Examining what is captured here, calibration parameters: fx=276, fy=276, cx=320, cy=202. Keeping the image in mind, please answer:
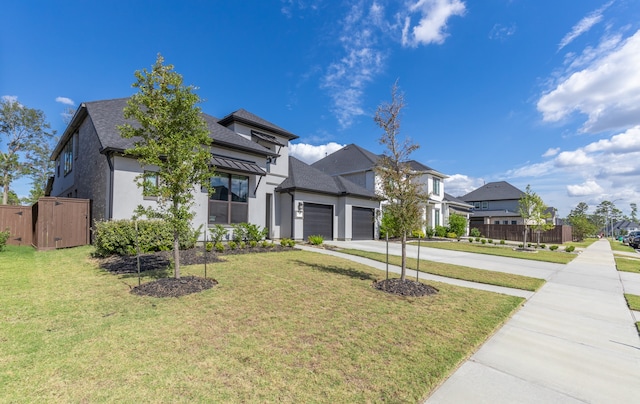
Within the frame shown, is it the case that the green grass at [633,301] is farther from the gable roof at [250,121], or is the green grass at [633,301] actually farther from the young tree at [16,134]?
the young tree at [16,134]

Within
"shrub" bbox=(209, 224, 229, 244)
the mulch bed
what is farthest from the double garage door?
the mulch bed

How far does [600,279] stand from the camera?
31.4 feet

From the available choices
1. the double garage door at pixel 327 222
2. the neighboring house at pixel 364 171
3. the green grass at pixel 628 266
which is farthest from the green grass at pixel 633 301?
the neighboring house at pixel 364 171

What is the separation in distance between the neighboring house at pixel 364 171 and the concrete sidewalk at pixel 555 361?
18399 millimetres

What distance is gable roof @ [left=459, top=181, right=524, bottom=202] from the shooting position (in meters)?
44.0

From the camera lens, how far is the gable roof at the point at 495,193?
43972 mm

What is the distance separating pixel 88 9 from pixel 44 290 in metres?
11.8

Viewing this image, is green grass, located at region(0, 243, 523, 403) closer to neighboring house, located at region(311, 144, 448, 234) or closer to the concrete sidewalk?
the concrete sidewalk

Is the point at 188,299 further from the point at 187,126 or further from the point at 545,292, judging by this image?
the point at 545,292

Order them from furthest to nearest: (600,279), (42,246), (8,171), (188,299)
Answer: (8,171) < (42,246) < (600,279) < (188,299)

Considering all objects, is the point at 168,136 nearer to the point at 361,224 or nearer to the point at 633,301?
the point at 633,301

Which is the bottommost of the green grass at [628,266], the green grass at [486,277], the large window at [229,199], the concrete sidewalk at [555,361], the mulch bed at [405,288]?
the green grass at [628,266]

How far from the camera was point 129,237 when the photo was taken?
9.05 meters

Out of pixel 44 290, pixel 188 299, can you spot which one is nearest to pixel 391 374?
pixel 188 299
